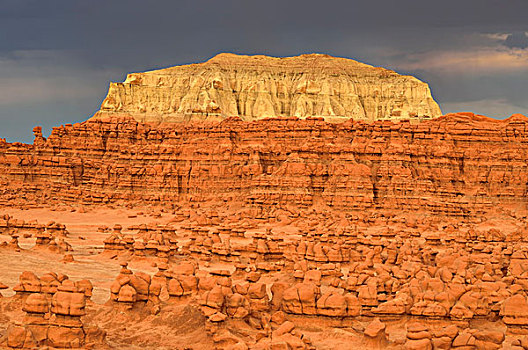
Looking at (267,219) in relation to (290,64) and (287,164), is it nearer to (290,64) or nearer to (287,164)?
(287,164)

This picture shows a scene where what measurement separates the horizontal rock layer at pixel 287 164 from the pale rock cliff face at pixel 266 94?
14.8 meters

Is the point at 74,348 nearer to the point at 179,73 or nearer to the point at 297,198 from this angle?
the point at 297,198

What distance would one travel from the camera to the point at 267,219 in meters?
51.6

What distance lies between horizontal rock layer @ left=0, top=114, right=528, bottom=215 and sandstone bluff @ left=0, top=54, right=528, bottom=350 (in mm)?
160

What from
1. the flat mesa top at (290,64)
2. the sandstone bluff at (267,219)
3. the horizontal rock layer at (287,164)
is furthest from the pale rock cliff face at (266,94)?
the horizontal rock layer at (287,164)

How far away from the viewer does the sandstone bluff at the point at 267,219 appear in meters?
16.2

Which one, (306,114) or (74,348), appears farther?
(306,114)

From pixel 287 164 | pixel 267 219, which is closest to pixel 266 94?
pixel 287 164

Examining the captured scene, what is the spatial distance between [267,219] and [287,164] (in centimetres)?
740

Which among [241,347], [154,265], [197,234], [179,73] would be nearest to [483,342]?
[241,347]

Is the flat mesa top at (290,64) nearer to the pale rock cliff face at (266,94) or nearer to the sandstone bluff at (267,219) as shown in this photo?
the pale rock cliff face at (266,94)

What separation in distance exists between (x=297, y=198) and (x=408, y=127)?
37.1 ft

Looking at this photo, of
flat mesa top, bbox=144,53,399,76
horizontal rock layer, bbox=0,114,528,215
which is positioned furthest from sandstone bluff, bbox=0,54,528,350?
flat mesa top, bbox=144,53,399,76

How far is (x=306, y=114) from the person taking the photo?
274 feet
